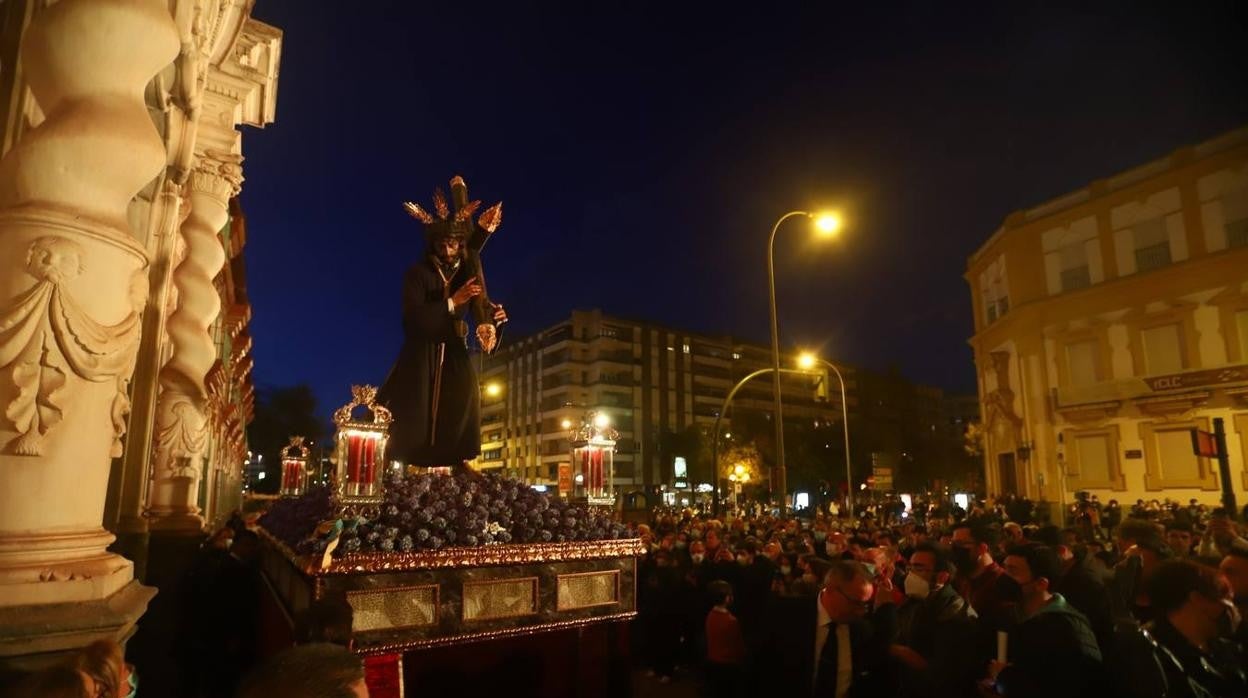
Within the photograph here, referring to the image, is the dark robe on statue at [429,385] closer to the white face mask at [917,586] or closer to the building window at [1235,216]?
the white face mask at [917,586]

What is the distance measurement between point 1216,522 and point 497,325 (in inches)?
393

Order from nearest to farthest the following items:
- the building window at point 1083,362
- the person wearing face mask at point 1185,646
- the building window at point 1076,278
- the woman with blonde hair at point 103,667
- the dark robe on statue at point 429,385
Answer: the woman with blonde hair at point 103,667, the person wearing face mask at point 1185,646, the dark robe on statue at point 429,385, the building window at point 1083,362, the building window at point 1076,278

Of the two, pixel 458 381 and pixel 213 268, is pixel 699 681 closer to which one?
pixel 458 381

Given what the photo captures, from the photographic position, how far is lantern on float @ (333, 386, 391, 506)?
233 inches

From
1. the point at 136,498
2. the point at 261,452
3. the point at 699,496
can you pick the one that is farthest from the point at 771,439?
the point at 136,498

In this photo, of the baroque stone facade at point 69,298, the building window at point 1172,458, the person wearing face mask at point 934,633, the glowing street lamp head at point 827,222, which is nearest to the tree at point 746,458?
the building window at point 1172,458

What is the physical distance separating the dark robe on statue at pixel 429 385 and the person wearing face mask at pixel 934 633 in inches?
195

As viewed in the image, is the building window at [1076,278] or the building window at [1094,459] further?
the building window at [1076,278]

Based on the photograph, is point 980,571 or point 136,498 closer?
point 980,571

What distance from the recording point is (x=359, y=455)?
237 inches

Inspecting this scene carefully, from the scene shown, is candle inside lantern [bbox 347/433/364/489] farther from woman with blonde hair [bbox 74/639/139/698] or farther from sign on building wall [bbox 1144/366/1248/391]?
sign on building wall [bbox 1144/366/1248/391]

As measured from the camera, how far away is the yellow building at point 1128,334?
27.3m

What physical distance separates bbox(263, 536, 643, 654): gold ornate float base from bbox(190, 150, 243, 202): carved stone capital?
7756mm

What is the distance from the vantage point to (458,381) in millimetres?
8109
